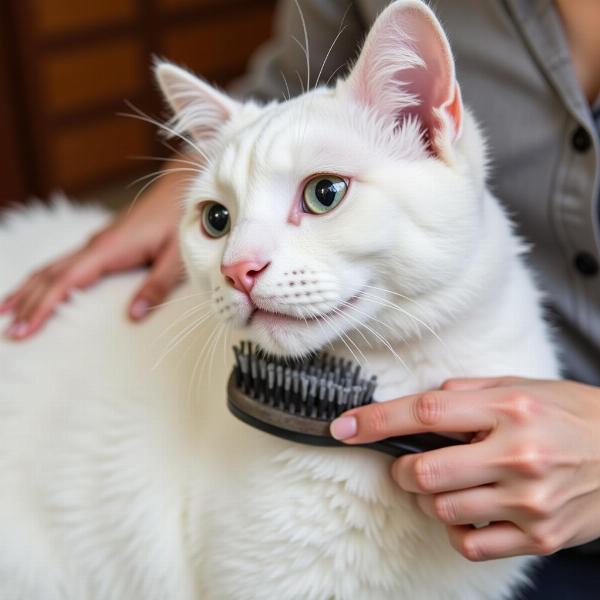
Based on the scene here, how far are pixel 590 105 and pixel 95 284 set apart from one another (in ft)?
2.40

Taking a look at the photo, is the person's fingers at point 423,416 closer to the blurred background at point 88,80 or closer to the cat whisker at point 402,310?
the cat whisker at point 402,310

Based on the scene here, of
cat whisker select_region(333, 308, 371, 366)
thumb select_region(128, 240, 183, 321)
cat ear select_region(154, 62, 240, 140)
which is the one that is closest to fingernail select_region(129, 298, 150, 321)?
thumb select_region(128, 240, 183, 321)

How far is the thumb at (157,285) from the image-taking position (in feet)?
3.38

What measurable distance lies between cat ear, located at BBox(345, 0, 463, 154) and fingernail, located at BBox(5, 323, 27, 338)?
2.07 feet

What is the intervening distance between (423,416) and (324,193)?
223 mm

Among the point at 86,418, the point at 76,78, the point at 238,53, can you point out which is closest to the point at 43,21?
the point at 76,78

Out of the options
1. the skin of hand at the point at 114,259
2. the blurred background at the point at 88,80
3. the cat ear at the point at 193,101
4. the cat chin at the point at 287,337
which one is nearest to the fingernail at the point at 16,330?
the skin of hand at the point at 114,259

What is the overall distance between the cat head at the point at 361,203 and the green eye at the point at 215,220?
0.09 ft

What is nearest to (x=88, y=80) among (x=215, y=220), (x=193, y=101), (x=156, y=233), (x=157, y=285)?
(x=156, y=233)

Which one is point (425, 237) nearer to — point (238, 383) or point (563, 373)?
point (238, 383)

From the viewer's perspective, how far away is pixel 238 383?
760 millimetres

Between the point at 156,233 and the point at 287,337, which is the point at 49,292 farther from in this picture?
the point at 287,337

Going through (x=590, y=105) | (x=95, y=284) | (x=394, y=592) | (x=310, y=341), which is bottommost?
(x=394, y=592)

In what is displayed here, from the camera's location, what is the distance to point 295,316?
67cm
